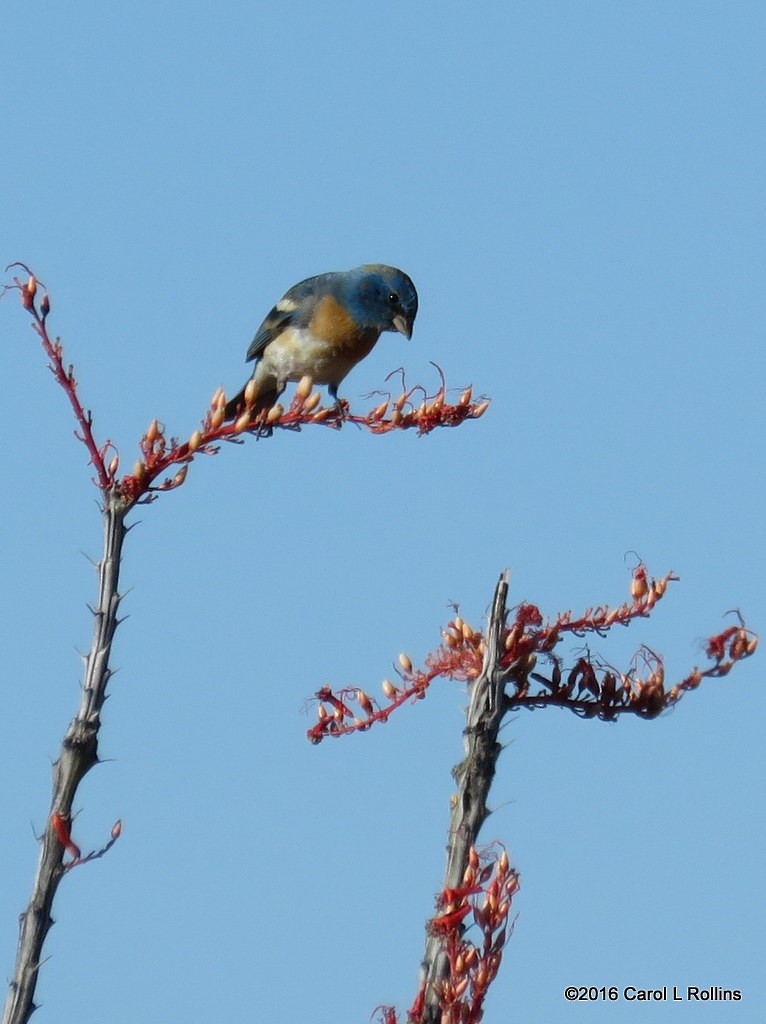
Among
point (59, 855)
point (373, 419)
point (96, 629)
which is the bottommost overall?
point (59, 855)

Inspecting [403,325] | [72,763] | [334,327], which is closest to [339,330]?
[334,327]

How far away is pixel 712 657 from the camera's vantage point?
4172mm

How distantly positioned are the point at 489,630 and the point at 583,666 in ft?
1.02

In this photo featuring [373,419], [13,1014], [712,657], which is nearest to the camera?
[13,1014]

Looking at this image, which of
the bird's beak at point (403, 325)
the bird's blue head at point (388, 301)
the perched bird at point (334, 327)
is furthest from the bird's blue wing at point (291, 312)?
the bird's beak at point (403, 325)

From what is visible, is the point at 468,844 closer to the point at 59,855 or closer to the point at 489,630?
the point at 489,630

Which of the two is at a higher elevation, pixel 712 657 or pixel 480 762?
pixel 712 657

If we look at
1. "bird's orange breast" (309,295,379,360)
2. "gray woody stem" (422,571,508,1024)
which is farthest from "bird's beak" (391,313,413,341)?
"gray woody stem" (422,571,508,1024)

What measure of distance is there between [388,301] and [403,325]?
28cm

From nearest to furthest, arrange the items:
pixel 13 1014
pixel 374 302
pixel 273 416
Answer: pixel 13 1014 < pixel 273 416 < pixel 374 302

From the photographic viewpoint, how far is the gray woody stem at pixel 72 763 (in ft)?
10.7

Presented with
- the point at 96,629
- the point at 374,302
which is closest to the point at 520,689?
the point at 96,629

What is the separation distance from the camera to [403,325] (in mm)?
12219

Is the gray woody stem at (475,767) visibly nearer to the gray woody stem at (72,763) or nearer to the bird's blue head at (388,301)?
the gray woody stem at (72,763)
